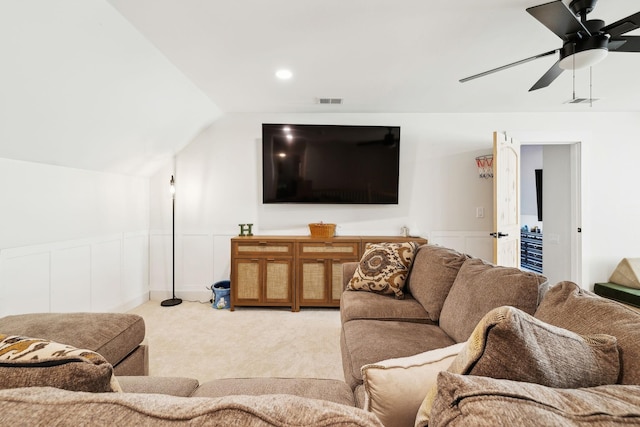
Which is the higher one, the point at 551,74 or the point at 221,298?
the point at 551,74

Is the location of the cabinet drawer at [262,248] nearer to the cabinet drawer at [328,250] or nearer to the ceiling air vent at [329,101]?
the cabinet drawer at [328,250]

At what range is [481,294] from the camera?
1.50 m

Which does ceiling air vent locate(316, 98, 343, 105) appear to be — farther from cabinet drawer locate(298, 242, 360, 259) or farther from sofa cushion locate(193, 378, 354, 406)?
sofa cushion locate(193, 378, 354, 406)

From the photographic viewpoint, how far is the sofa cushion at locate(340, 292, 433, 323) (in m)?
1.94

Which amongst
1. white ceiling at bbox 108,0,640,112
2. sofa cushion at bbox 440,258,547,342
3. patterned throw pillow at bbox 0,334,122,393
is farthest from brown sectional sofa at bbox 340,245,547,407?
white ceiling at bbox 108,0,640,112

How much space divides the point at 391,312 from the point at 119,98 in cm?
268

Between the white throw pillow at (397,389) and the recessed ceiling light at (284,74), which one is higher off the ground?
the recessed ceiling light at (284,74)

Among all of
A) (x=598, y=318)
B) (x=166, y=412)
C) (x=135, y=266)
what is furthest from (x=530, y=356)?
(x=135, y=266)

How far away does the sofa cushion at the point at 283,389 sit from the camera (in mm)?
1097

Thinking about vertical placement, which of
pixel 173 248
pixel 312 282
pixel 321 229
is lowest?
pixel 312 282

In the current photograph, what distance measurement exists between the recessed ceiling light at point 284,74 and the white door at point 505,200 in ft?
7.43

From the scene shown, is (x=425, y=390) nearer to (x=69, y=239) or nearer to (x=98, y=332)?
(x=98, y=332)

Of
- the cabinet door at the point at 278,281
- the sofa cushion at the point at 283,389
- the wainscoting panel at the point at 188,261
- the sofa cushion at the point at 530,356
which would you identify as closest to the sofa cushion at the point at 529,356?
the sofa cushion at the point at 530,356

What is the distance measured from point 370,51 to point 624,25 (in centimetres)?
146
